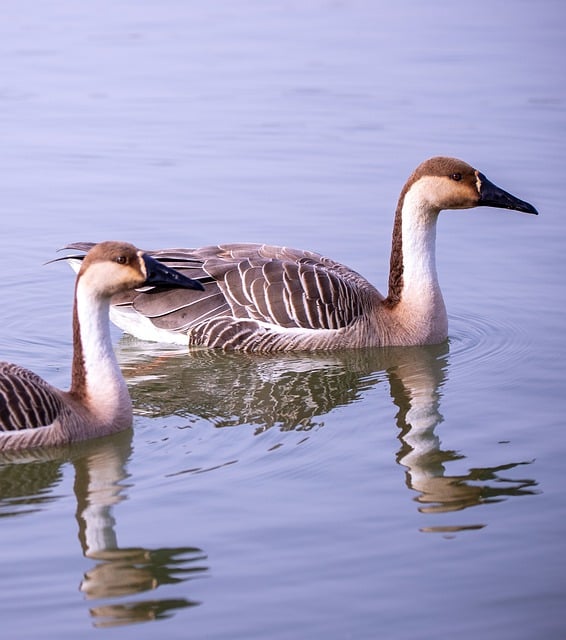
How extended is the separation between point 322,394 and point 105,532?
3.24 metres

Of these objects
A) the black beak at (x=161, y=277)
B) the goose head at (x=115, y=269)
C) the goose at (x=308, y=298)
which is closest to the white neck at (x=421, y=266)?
the goose at (x=308, y=298)

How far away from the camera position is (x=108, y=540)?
795cm

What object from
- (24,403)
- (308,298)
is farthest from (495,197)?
(24,403)

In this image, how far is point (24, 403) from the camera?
29.6 feet

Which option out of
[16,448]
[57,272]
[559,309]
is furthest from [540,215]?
[16,448]

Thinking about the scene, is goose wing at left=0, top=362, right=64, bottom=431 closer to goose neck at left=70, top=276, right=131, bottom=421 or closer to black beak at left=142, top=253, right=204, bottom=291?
goose neck at left=70, top=276, right=131, bottom=421

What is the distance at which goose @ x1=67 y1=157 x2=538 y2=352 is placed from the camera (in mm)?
12148

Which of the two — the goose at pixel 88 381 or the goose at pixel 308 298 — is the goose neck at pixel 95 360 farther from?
the goose at pixel 308 298

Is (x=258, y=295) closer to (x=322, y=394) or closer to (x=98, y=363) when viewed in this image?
(x=322, y=394)

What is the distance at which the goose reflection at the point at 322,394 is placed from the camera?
353 inches

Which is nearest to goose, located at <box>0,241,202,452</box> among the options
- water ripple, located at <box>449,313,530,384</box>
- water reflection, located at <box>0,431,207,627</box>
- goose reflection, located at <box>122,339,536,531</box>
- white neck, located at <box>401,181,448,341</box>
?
water reflection, located at <box>0,431,207,627</box>

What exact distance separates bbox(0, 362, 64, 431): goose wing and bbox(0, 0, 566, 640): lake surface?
11.3 inches

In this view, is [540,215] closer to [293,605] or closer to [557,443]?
[557,443]

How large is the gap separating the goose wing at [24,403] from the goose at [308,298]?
3.15 m
